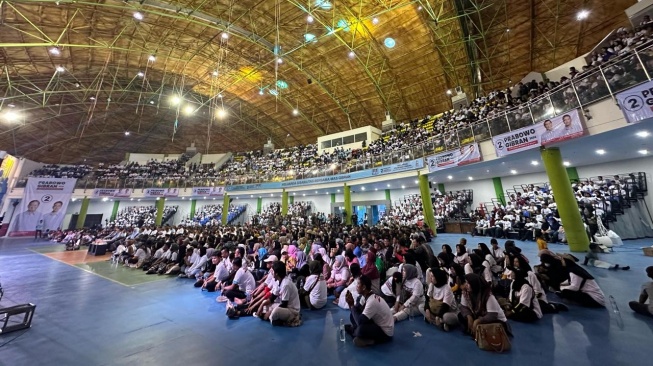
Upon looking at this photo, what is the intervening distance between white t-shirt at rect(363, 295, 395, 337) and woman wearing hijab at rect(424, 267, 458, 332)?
102cm

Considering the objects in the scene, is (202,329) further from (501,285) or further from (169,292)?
(501,285)

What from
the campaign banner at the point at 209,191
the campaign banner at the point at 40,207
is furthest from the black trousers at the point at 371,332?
the campaign banner at the point at 40,207

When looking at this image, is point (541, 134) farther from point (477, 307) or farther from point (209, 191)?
point (209, 191)

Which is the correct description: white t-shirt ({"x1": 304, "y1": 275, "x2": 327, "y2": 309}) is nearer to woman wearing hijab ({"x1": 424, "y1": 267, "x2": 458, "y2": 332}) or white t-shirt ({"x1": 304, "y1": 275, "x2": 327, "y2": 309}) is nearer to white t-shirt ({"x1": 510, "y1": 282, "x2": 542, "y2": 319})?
woman wearing hijab ({"x1": 424, "y1": 267, "x2": 458, "y2": 332})

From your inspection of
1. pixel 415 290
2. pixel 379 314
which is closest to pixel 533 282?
pixel 415 290

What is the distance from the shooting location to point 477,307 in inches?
147

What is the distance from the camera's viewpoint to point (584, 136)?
7.98 meters

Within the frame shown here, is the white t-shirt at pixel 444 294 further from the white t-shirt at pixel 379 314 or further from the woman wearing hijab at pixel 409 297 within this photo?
the white t-shirt at pixel 379 314

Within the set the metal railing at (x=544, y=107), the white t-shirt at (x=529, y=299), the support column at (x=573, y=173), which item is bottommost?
the white t-shirt at (x=529, y=299)

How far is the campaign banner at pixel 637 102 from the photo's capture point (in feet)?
20.7

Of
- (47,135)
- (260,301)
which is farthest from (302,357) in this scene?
(47,135)

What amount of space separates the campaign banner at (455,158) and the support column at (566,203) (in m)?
2.72

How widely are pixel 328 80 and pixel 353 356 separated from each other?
78.1ft

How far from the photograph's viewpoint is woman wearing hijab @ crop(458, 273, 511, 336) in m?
3.48
